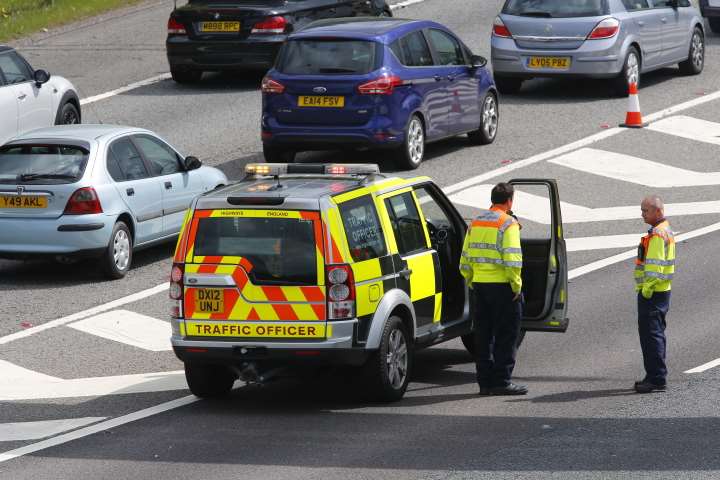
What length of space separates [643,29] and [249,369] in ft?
47.0

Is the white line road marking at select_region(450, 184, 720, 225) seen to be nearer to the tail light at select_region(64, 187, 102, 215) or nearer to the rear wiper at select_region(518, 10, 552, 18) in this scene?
the tail light at select_region(64, 187, 102, 215)

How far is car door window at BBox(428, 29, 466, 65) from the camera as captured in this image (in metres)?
20.6

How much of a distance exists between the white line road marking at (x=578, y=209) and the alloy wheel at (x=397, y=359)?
6734mm

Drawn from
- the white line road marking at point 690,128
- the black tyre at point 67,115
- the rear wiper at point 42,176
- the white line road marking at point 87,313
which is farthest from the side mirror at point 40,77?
the white line road marking at point 690,128

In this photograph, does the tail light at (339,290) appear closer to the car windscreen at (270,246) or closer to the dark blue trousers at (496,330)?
the car windscreen at (270,246)

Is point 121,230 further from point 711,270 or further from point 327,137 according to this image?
point 711,270

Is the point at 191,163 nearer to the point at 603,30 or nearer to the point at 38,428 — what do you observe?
the point at 38,428

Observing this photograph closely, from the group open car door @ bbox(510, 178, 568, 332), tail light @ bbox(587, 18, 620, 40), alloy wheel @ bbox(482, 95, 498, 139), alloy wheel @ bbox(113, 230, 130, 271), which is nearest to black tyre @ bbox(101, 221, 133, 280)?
alloy wheel @ bbox(113, 230, 130, 271)

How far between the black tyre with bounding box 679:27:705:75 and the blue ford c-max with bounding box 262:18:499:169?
683cm

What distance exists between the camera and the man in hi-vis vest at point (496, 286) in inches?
467

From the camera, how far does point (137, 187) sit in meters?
16.7

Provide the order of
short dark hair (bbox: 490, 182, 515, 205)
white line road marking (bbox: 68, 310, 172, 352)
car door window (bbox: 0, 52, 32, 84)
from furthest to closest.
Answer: car door window (bbox: 0, 52, 32, 84) → white line road marking (bbox: 68, 310, 172, 352) → short dark hair (bbox: 490, 182, 515, 205)

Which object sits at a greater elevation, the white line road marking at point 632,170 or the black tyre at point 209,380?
the black tyre at point 209,380

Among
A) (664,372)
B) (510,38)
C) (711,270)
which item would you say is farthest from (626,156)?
(664,372)
